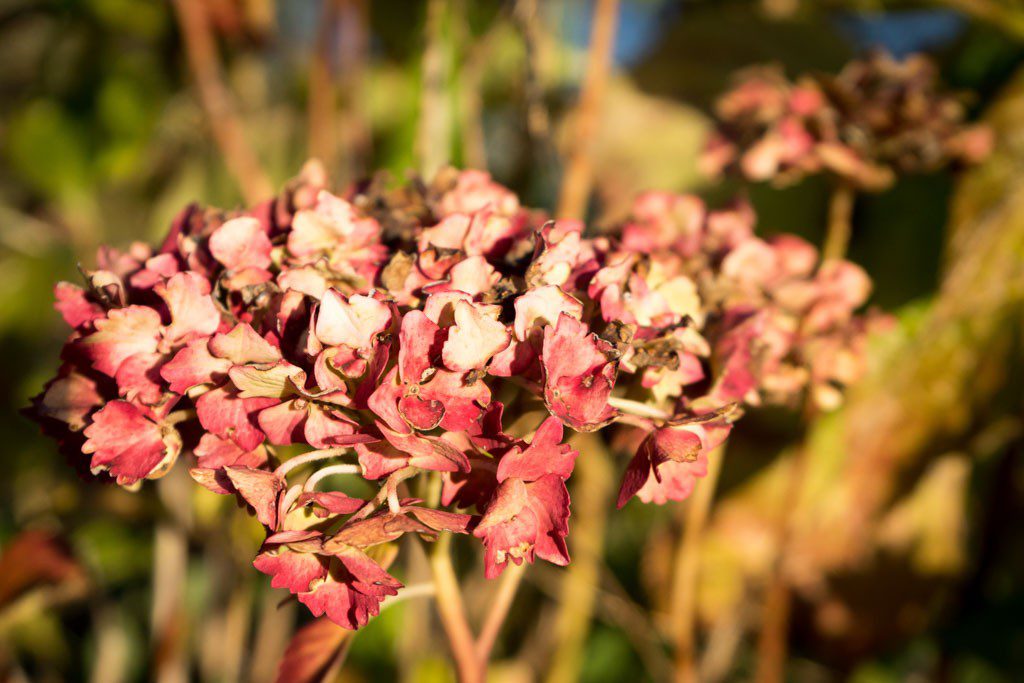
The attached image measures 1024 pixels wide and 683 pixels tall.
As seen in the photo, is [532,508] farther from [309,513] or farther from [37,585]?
[37,585]

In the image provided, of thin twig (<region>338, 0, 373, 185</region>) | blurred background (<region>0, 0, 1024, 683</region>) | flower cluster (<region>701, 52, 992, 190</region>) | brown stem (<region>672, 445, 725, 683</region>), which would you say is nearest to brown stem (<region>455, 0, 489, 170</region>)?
blurred background (<region>0, 0, 1024, 683</region>)

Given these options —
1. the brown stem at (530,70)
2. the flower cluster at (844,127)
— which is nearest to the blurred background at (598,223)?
the brown stem at (530,70)

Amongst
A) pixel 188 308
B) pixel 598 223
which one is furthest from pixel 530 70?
pixel 188 308

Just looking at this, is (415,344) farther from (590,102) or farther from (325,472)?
(590,102)

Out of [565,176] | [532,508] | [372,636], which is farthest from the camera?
[372,636]

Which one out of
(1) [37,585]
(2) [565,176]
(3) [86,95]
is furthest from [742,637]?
(3) [86,95]
